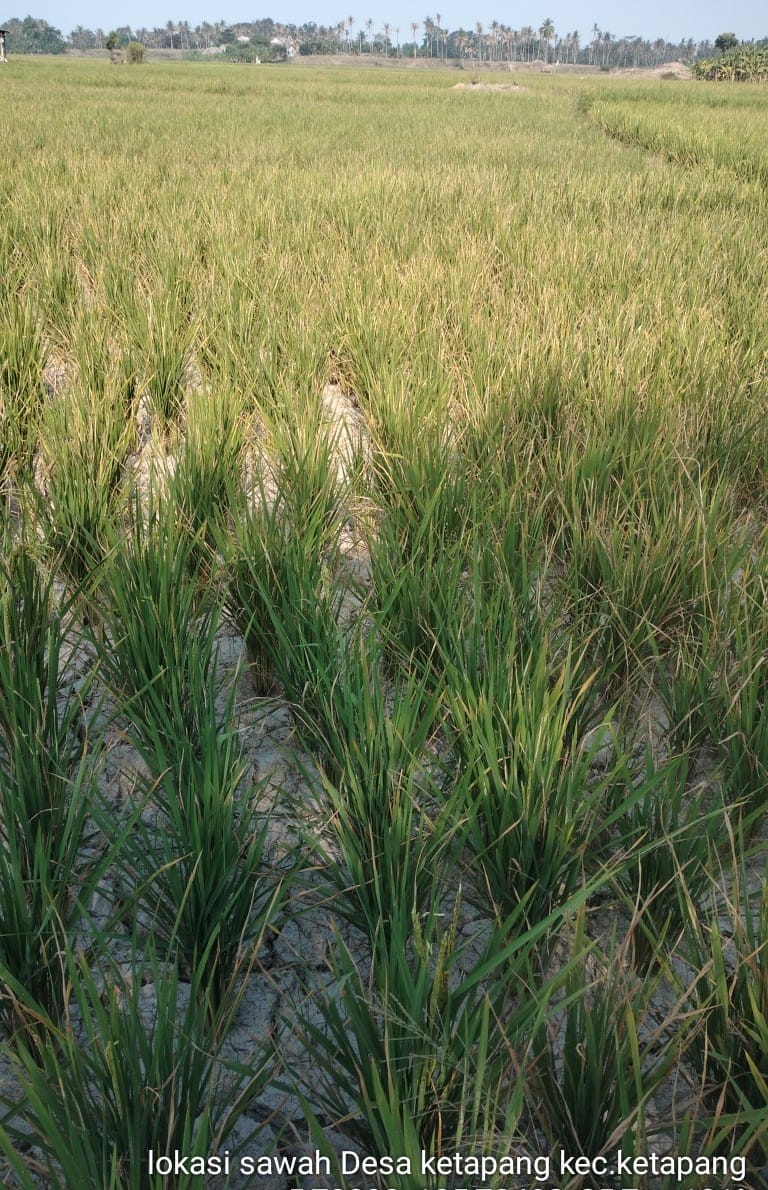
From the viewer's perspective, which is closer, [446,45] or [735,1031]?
[735,1031]

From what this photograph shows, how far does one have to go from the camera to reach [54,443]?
72.7 inches

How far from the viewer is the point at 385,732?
1108 mm

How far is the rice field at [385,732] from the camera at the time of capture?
2.31ft

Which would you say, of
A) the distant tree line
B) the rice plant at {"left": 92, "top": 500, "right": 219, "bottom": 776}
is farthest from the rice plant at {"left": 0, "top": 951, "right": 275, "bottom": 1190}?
the distant tree line

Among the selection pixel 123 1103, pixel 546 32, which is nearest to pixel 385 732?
pixel 123 1103

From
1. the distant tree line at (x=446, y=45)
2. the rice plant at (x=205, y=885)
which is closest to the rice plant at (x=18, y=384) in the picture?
the rice plant at (x=205, y=885)

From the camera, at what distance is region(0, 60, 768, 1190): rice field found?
0.71 m

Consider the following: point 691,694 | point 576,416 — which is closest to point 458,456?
point 576,416

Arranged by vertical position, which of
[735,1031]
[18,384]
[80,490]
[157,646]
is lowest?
[735,1031]

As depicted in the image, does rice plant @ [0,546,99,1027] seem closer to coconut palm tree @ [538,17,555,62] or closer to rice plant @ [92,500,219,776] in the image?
rice plant @ [92,500,219,776]

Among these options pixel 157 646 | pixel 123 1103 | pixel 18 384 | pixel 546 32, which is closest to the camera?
pixel 123 1103

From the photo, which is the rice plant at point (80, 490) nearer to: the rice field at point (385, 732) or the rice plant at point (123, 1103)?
the rice field at point (385, 732)

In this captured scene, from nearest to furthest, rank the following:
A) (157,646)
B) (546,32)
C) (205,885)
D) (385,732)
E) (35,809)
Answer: (205,885), (35,809), (385,732), (157,646), (546,32)

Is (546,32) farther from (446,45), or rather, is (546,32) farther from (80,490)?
(80,490)
